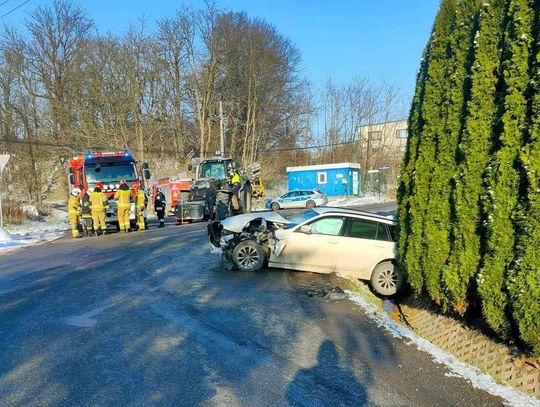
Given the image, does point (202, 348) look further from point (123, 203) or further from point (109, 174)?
point (109, 174)

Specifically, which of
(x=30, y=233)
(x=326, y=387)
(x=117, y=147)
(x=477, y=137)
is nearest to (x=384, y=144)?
(x=117, y=147)

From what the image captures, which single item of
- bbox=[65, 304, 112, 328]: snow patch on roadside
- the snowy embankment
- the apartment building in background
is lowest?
the snowy embankment

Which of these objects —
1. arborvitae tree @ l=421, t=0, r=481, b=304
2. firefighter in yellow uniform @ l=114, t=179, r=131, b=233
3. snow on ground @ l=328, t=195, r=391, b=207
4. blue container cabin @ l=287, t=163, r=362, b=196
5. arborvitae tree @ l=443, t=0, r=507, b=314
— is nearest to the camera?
arborvitae tree @ l=443, t=0, r=507, b=314

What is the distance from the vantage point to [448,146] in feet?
22.5

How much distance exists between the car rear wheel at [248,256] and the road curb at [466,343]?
180 cm

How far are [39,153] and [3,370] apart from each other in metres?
42.3

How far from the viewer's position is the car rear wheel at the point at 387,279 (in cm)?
894

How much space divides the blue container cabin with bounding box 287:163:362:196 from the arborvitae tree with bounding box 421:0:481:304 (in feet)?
126

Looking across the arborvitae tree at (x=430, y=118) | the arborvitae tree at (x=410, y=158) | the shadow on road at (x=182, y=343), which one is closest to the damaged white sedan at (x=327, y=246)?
the shadow on road at (x=182, y=343)

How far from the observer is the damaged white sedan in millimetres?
9023

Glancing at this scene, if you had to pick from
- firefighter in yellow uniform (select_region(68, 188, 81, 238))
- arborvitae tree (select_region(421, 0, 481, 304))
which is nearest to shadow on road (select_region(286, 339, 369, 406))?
arborvitae tree (select_region(421, 0, 481, 304))

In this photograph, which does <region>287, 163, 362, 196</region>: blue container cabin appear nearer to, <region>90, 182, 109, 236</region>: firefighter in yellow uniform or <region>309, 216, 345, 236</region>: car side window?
<region>90, 182, 109, 236</region>: firefighter in yellow uniform

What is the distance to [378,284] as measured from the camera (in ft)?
29.5

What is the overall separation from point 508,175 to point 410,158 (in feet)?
8.82
